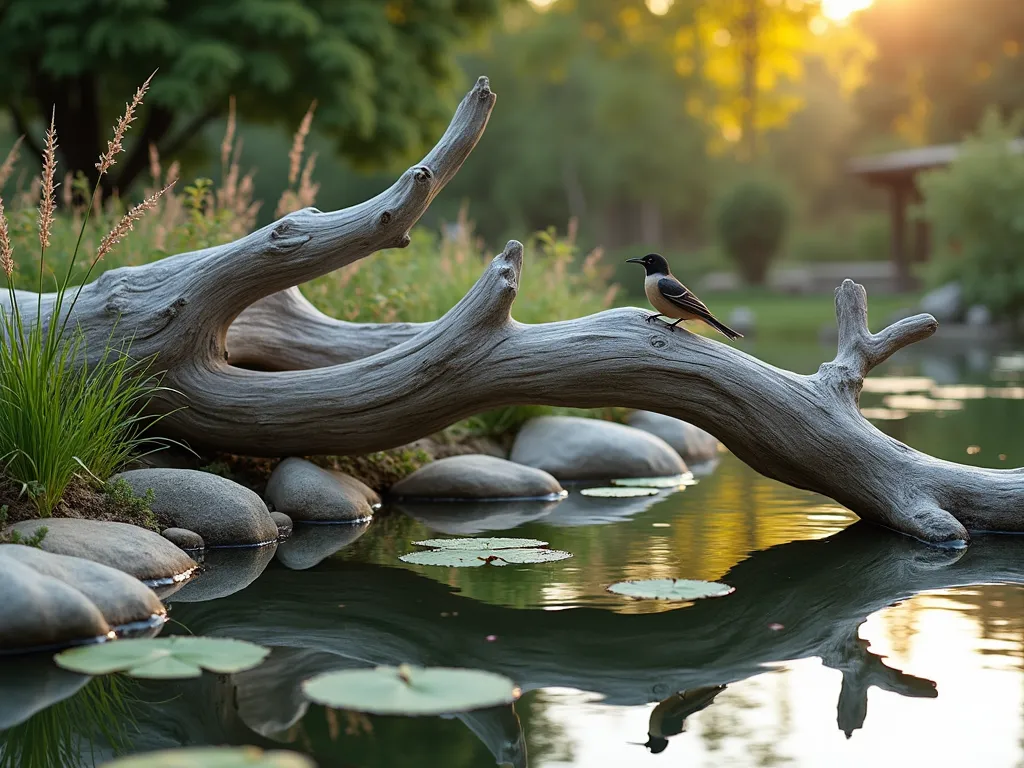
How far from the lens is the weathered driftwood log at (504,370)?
5.74 m

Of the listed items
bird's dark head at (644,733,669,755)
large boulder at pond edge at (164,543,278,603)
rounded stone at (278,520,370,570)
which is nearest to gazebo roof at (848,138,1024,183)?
rounded stone at (278,520,370,570)

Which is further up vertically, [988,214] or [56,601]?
[988,214]

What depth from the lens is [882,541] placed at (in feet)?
19.4

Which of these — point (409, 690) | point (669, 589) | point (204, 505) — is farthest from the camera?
point (204, 505)

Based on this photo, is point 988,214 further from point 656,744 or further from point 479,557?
point 656,744

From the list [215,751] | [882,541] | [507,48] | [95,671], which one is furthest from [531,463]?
[507,48]

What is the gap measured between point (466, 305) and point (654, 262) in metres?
0.91

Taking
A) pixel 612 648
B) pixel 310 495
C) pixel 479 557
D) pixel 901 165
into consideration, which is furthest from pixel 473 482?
pixel 901 165

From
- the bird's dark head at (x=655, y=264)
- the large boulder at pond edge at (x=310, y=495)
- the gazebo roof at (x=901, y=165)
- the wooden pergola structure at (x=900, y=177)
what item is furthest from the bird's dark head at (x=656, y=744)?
the wooden pergola structure at (x=900, y=177)

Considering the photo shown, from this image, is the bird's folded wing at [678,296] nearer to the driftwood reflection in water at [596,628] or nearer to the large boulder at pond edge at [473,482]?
the driftwood reflection in water at [596,628]

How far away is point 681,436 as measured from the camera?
9219 millimetres

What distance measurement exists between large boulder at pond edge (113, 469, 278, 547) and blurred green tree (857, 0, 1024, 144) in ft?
115

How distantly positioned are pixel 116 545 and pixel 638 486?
363 centimetres

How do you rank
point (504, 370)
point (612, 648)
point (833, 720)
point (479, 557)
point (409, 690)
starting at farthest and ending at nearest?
point (504, 370) < point (479, 557) < point (612, 648) < point (833, 720) < point (409, 690)
